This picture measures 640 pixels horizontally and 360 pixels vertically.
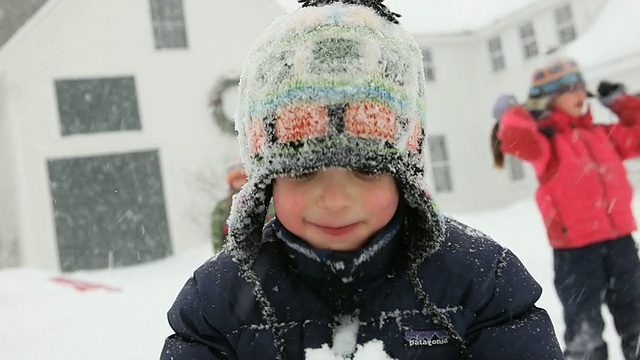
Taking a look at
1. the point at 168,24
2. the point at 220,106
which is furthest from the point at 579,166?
the point at 168,24

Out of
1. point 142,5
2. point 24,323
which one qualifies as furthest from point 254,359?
point 142,5

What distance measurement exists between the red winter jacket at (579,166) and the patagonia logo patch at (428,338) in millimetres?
2393

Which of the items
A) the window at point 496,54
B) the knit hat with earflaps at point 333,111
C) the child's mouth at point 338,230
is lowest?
the child's mouth at point 338,230

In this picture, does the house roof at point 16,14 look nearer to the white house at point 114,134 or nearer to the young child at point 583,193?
the white house at point 114,134

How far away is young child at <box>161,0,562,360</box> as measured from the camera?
1.71m

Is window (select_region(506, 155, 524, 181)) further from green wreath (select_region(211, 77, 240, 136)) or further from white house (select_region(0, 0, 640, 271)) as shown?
green wreath (select_region(211, 77, 240, 136))

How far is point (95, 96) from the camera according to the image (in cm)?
1582

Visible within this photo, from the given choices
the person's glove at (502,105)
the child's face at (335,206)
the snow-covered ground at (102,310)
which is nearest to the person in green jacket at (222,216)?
the snow-covered ground at (102,310)

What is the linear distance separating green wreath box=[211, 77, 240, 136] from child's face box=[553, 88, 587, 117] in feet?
39.4

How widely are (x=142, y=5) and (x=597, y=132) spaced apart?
13.9 metres

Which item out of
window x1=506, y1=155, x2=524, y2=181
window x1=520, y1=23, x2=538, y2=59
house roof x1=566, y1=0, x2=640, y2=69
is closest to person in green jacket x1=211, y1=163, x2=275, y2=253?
house roof x1=566, y1=0, x2=640, y2=69

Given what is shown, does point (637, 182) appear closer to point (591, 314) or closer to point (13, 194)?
point (591, 314)

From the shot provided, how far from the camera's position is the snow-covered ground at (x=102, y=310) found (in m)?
6.12

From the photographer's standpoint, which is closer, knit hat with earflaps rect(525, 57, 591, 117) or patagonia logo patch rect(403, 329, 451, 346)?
patagonia logo patch rect(403, 329, 451, 346)
